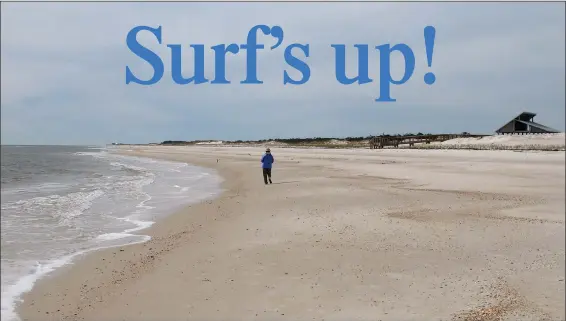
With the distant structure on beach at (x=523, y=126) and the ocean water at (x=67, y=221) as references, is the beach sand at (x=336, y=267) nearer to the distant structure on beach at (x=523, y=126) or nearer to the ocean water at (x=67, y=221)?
the ocean water at (x=67, y=221)

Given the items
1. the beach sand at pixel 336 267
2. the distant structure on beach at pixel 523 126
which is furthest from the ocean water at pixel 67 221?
the distant structure on beach at pixel 523 126

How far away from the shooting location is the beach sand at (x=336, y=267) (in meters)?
5.68

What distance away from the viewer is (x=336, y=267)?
7352 millimetres

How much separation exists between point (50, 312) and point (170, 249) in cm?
341

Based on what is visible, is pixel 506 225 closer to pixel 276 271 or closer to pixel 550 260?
pixel 550 260

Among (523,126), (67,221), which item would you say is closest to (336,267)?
(67,221)

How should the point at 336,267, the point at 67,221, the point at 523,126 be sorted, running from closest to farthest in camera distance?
1. the point at 336,267
2. the point at 67,221
3. the point at 523,126

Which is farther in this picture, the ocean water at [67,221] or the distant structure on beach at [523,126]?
the distant structure on beach at [523,126]

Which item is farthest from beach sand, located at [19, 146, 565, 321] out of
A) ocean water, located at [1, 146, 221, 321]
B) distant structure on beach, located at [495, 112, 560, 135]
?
distant structure on beach, located at [495, 112, 560, 135]

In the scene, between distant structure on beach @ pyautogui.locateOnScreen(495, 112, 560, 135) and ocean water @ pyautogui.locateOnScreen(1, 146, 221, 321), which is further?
distant structure on beach @ pyautogui.locateOnScreen(495, 112, 560, 135)

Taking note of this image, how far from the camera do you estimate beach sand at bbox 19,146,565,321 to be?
5676 mm

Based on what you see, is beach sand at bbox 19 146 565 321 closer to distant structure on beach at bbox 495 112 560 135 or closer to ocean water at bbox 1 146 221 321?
ocean water at bbox 1 146 221 321

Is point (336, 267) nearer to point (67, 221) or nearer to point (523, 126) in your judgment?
point (67, 221)

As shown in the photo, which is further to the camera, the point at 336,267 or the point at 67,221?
the point at 67,221
